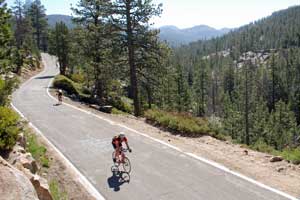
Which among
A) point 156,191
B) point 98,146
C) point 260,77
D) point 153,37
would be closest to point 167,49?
point 153,37

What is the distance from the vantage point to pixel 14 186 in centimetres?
591

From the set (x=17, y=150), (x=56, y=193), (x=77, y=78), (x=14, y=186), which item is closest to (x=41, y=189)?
(x=56, y=193)

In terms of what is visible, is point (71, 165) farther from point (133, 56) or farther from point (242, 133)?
point (242, 133)

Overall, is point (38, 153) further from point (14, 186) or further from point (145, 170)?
point (14, 186)

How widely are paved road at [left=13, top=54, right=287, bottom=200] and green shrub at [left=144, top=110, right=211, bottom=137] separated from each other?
6.91 feet

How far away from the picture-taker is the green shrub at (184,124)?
15.9 meters

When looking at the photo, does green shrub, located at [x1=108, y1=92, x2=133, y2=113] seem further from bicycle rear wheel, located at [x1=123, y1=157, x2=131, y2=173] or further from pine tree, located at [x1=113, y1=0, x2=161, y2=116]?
bicycle rear wheel, located at [x1=123, y1=157, x2=131, y2=173]

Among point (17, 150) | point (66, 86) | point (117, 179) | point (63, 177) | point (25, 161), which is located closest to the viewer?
point (25, 161)

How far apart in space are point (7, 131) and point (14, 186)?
15.2 feet

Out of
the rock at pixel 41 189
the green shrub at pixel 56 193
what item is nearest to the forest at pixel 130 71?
the green shrub at pixel 56 193

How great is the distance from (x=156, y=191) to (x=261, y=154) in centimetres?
490

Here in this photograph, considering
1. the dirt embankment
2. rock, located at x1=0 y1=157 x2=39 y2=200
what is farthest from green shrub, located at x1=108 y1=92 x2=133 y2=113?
rock, located at x1=0 y1=157 x2=39 y2=200

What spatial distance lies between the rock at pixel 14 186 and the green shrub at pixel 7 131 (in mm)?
3643

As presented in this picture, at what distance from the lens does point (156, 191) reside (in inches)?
366
